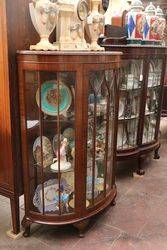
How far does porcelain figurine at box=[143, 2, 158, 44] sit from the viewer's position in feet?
8.04

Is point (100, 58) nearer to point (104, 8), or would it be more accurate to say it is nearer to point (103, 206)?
point (103, 206)

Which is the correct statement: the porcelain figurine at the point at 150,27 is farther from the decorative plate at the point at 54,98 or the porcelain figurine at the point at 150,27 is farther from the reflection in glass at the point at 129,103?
the decorative plate at the point at 54,98

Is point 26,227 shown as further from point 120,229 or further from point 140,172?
point 140,172

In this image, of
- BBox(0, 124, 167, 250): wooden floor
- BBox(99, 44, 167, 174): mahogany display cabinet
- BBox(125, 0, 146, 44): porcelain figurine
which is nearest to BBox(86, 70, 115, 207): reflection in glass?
BBox(0, 124, 167, 250): wooden floor

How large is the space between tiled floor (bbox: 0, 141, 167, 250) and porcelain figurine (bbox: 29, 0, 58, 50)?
124cm

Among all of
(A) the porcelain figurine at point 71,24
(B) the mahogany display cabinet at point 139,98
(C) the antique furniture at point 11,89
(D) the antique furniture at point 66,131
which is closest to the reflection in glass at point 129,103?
(B) the mahogany display cabinet at point 139,98

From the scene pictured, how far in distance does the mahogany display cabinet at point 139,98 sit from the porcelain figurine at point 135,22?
0.12m

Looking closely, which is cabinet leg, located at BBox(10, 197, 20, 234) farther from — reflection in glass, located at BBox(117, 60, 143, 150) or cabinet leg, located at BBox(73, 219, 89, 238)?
reflection in glass, located at BBox(117, 60, 143, 150)

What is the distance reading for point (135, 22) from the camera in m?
2.35

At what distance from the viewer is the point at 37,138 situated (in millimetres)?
1684

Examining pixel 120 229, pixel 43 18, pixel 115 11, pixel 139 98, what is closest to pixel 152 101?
pixel 139 98

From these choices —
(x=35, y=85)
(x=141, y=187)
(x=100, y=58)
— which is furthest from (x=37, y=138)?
(x=141, y=187)

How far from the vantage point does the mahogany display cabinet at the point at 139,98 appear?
2.45 metres

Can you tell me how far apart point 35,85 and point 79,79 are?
10.3 inches
